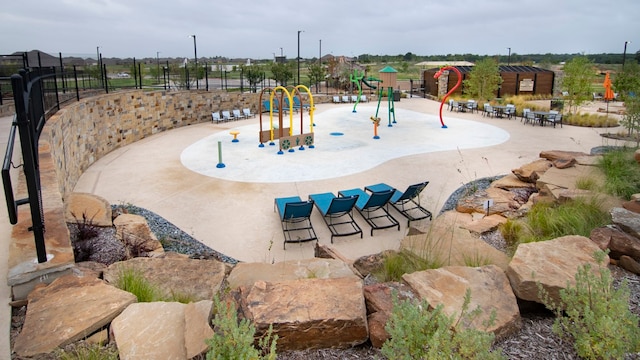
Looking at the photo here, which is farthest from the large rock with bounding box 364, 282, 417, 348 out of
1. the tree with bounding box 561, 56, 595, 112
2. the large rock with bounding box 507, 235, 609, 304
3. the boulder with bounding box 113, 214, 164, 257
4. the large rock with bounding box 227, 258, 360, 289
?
the tree with bounding box 561, 56, 595, 112

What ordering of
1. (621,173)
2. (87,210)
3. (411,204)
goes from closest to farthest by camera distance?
(87,210) < (621,173) < (411,204)

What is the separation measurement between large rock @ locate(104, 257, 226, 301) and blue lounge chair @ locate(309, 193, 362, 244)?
10.7 ft

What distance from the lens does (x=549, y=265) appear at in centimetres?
375

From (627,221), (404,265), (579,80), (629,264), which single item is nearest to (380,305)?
(404,265)

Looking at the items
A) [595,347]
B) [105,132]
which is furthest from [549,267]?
[105,132]

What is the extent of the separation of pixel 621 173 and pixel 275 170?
8.20m

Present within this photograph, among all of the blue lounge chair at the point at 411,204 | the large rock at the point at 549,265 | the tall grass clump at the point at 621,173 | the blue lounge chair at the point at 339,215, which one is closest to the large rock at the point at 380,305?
the large rock at the point at 549,265

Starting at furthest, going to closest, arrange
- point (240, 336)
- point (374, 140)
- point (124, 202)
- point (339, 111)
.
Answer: point (339, 111) → point (374, 140) → point (124, 202) → point (240, 336)

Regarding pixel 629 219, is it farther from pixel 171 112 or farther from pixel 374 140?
pixel 171 112

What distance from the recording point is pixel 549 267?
3707 millimetres

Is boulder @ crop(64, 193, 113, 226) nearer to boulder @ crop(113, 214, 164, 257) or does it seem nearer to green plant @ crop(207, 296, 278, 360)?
boulder @ crop(113, 214, 164, 257)

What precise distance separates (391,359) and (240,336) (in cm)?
86

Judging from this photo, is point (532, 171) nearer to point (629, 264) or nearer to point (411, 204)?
point (411, 204)

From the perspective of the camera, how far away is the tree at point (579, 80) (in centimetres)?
2281
